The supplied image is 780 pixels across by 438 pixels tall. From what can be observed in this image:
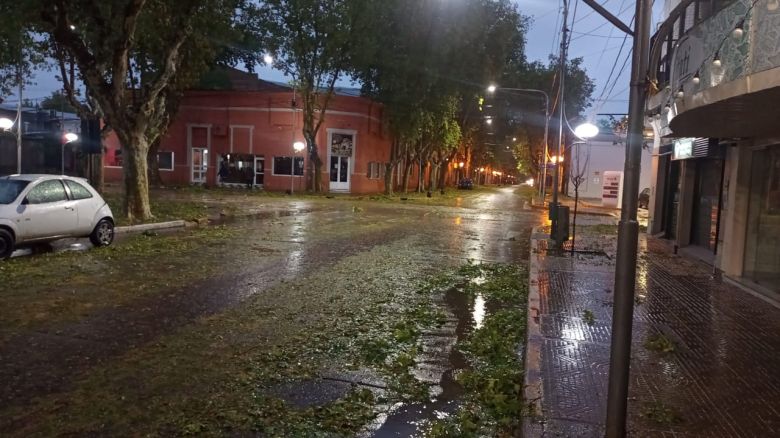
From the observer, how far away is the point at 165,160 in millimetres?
45000

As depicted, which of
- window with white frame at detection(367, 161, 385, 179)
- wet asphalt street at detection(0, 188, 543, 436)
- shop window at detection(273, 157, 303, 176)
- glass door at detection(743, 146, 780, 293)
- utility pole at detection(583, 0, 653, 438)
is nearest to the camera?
utility pole at detection(583, 0, 653, 438)

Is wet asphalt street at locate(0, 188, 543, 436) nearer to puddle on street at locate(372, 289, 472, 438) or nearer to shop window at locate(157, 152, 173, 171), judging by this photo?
puddle on street at locate(372, 289, 472, 438)

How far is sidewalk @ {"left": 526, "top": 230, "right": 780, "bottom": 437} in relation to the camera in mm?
5004

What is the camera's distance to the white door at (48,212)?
11.8 metres

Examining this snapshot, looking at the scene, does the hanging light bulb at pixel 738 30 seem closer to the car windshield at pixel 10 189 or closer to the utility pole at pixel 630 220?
the utility pole at pixel 630 220

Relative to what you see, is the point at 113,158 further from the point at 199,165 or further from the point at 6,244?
the point at 6,244

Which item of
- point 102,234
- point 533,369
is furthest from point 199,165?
point 533,369

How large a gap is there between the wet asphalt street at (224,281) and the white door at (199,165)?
2245cm

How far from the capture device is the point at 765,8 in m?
7.20

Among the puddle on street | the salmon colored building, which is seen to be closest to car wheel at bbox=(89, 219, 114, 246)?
the puddle on street

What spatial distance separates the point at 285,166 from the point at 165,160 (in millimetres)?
8799

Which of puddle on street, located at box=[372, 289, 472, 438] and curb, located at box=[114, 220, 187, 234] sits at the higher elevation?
curb, located at box=[114, 220, 187, 234]

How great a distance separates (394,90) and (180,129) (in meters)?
15.5

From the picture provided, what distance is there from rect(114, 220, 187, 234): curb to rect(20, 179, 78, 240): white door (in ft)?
12.3
